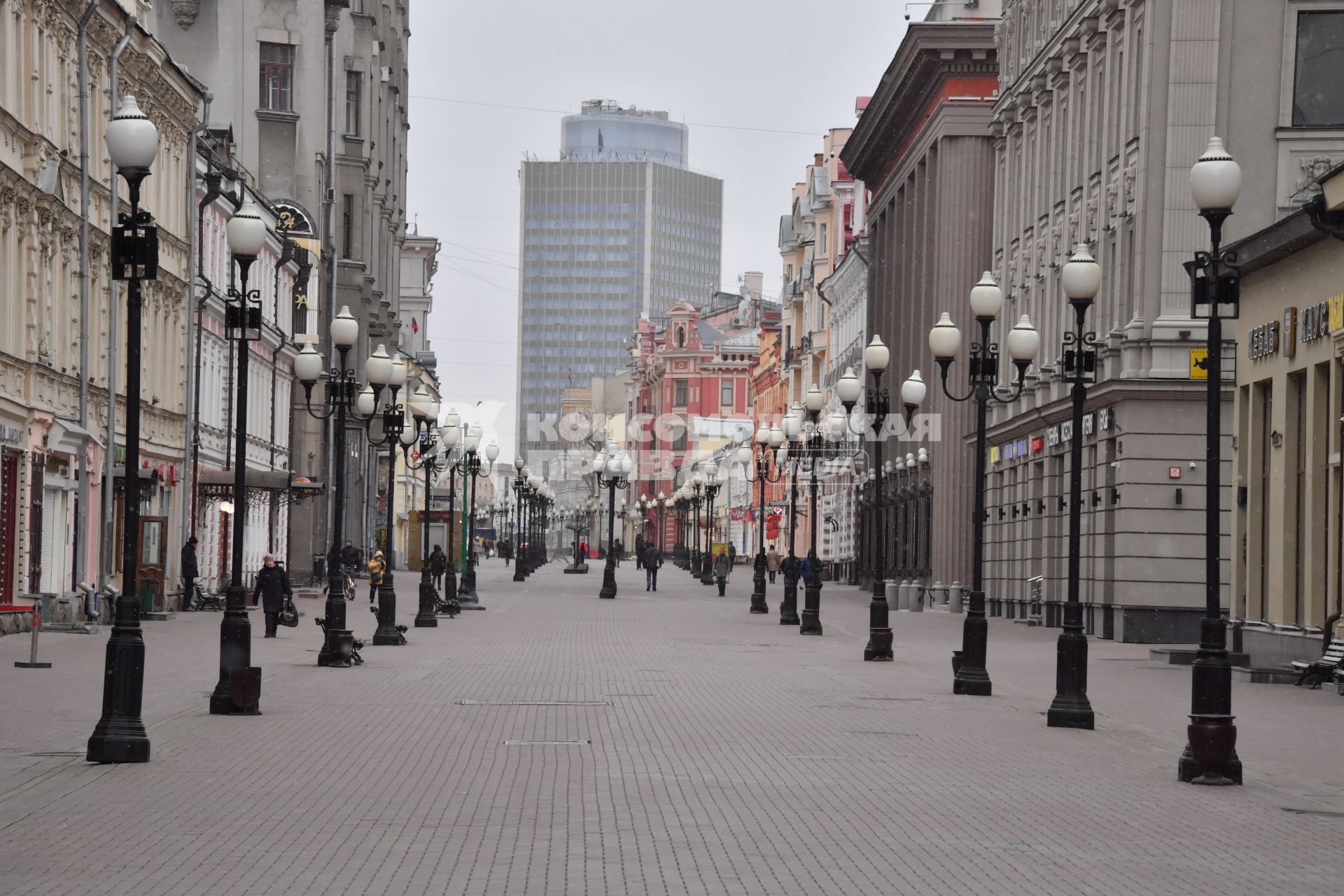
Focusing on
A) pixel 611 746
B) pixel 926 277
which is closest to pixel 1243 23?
pixel 611 746

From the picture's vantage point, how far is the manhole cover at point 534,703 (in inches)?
845

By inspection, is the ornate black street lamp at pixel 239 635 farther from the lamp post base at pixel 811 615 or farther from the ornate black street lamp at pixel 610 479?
the ornate black street lamp at pixel 610 479

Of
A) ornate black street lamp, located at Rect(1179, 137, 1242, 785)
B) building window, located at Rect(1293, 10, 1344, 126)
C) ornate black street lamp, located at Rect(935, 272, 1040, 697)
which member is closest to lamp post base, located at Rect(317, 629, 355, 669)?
ornate black street lamp, located at Rect(935, 272, 1040, 697)

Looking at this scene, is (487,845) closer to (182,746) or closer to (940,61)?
(182,746)

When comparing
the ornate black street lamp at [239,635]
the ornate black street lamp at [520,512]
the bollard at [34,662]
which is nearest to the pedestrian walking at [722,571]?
the ornate black street lamp at [520,512]

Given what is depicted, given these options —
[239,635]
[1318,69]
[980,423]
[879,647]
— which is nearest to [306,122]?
[1318,69]

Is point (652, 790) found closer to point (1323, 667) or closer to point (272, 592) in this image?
point (1323, 667)

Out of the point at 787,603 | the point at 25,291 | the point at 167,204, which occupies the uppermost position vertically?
the point at 167,204

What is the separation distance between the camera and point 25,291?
33375 mm

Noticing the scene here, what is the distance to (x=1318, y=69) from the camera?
36812 millimetres

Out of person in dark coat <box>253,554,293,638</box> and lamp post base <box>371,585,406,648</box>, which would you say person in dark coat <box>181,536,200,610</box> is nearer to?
person in dark coat <box>253,554,293,638</box>

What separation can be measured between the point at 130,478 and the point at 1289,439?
1787cm

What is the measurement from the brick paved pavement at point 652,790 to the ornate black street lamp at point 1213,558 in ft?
1.00

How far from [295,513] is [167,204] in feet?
72.3
